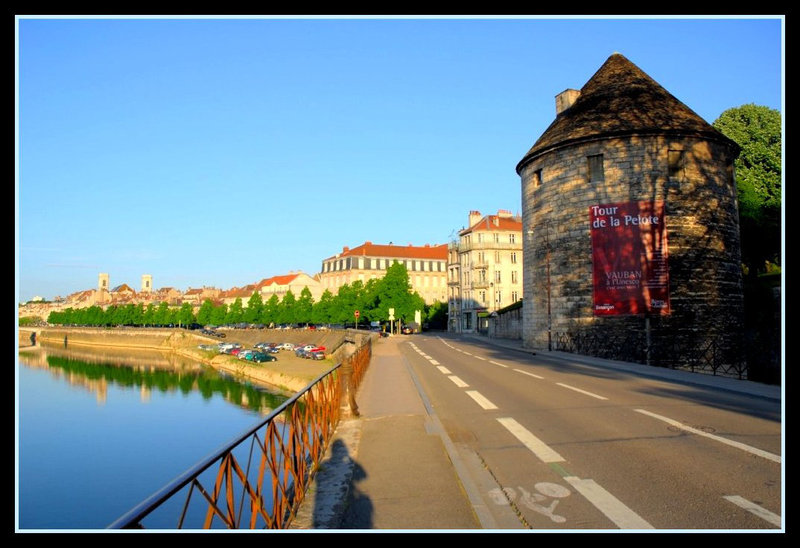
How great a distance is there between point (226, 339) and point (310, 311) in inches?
642

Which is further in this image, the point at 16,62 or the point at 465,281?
the point at 465,281

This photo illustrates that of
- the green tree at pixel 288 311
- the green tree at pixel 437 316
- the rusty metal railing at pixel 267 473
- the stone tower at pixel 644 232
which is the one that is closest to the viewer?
the rusty metal railing at pixel 267 473

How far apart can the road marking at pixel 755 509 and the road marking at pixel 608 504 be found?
3.61 feet

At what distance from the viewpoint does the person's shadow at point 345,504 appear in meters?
5.33

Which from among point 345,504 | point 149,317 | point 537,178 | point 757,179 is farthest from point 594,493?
point 149,317

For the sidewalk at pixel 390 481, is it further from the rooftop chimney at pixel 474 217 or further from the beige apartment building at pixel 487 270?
the rooftop chimney at pixel 474 217

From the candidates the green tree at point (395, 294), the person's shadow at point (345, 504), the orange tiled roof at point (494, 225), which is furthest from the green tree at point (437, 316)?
the person's shadow at point (345, 504)

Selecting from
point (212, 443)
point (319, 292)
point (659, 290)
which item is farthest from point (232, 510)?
point (319, 292)

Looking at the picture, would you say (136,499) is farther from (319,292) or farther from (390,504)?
(319,292)

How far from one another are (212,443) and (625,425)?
24.6 meters

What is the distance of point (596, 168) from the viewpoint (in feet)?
104

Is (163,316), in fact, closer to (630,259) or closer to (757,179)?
(757,179)

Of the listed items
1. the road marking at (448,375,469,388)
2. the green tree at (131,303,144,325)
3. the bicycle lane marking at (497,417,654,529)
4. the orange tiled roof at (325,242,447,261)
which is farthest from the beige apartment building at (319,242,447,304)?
the bicycle lane marking at (497,417,654,529)
